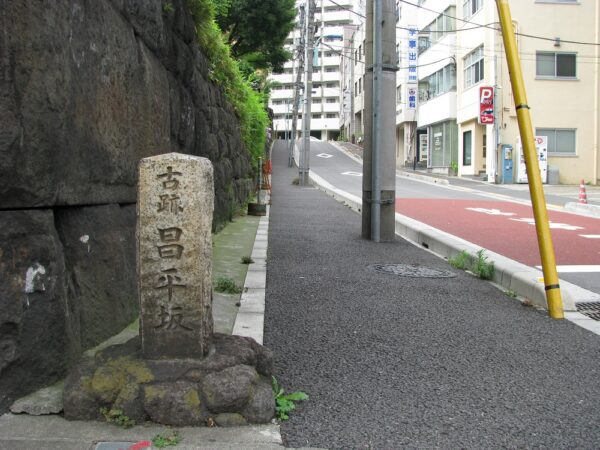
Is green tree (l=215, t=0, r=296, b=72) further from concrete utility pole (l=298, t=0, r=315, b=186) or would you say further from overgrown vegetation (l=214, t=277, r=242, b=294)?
overgrown vegetation (l=214, t=277, r=242, b=294)

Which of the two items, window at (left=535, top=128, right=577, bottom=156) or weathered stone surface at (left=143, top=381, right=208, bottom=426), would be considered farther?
window at (left=535, top=128, right=577, bottom=156)

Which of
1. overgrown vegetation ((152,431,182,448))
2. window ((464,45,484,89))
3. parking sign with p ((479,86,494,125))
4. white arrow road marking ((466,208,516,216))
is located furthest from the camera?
window ((464,45,484,89))

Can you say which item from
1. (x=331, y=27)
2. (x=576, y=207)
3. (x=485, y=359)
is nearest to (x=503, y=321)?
(x=485, y=359)

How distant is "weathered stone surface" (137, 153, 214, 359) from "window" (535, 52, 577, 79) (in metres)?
29.5

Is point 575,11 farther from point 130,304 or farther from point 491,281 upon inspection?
point 130,304

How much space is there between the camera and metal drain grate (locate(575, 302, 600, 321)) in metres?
5.50

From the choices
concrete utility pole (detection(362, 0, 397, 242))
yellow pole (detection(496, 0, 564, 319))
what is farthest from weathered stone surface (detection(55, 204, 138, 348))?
concrete utility pole (detection(362, 0, 397, 242))

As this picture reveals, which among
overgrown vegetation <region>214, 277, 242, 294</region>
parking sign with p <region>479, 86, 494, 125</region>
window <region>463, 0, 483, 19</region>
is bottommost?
overgrown vegetation <region>214, 277, 242, 294</region>

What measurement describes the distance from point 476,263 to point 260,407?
5.02 meters

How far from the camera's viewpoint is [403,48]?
4012 centimetres

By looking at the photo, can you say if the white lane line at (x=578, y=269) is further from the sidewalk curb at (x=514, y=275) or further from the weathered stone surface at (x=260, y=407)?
the weathered stone surface at (x=260, y=407)

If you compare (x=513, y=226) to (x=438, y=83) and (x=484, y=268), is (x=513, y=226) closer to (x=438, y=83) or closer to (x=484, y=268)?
(x=484, y=268)

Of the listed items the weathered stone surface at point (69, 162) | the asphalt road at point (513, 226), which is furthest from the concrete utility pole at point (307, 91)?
the weathered stone surface at point (69, 162)

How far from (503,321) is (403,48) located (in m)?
37.8
